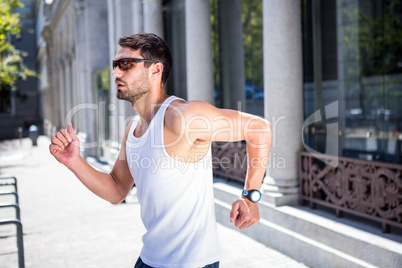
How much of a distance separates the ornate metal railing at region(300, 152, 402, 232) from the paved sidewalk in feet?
3.38

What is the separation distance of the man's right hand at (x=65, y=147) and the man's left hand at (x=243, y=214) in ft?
3.06

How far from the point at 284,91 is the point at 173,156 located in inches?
184

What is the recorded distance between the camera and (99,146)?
18.0m

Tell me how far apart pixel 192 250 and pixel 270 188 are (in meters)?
4.73

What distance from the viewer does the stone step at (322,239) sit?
482 centimetres

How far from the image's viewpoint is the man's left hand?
7.75 ft

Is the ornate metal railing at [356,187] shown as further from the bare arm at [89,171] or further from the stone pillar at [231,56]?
the stone pillar at [231,56]

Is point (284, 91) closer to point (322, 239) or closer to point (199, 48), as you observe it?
point (322, 239)

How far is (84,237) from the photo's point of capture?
7340mm

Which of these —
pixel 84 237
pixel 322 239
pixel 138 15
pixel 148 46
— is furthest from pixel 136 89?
pixel 138 15

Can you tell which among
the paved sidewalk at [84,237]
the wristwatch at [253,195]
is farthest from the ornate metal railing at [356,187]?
the wristwatch at [253,195]

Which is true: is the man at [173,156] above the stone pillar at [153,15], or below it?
below

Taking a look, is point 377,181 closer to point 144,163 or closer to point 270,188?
point 270,188

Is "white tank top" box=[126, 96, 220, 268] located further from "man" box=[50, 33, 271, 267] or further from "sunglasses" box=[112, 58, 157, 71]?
"sunglasses" box=[112, 58, 157, 71]
